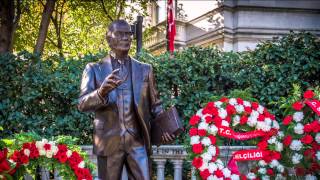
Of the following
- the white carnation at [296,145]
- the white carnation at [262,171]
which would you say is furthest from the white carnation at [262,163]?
the white carnation at [296,145]

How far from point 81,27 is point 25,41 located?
3.75 metres

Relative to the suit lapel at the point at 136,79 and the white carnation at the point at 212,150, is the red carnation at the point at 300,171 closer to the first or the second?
the white carnation at the point at 212,150

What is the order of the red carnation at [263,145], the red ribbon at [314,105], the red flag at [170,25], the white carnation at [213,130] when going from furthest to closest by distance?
the red flag at [170,25], the red carnation at [263,145], the white carnation at [213,130], the red ribbon at [314,105]

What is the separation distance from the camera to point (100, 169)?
396 centimetres

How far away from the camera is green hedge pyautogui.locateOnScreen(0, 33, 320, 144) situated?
7.46 meters

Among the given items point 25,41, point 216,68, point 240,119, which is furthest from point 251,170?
point 25,41

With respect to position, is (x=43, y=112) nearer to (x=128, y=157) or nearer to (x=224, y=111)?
(x=224, y=111)

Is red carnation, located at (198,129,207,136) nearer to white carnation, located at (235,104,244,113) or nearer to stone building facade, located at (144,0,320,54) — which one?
white carnation, located at (235,104,244,113)

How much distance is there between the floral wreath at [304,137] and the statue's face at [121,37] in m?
2.80

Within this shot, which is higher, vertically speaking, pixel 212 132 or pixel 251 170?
pixel 212 132

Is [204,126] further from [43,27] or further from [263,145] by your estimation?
[43,27]

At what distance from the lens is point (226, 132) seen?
5.54 meters

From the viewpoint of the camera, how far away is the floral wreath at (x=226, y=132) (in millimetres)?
5465

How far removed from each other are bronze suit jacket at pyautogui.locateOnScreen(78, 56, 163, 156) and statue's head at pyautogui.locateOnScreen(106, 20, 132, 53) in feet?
0.67
